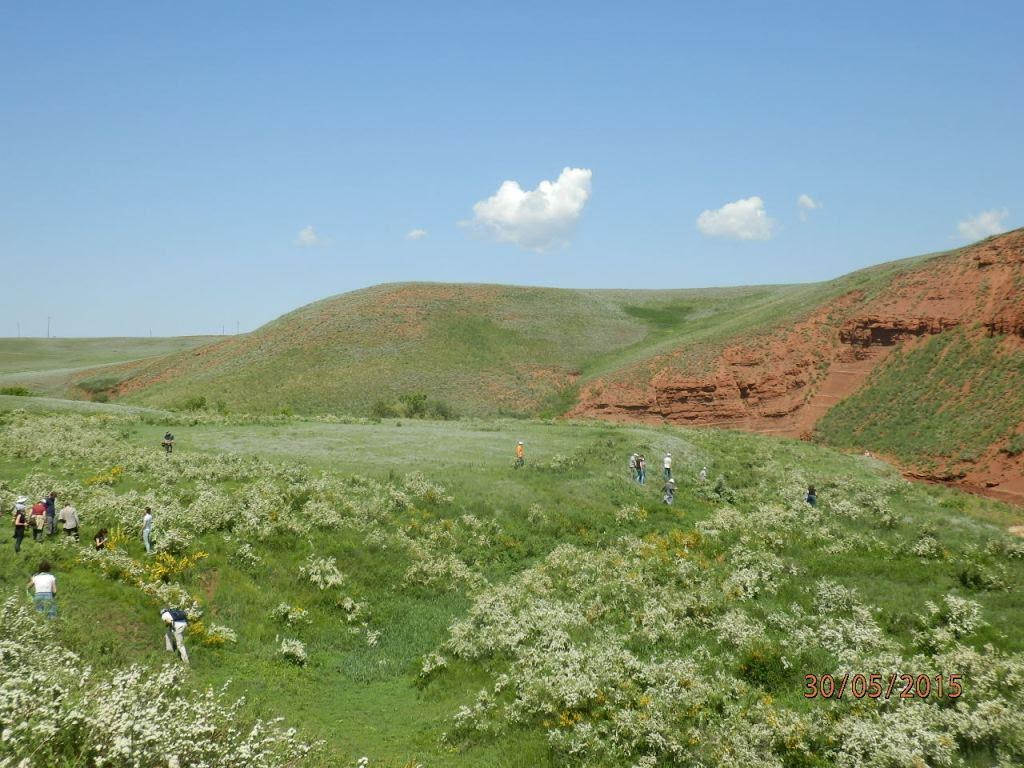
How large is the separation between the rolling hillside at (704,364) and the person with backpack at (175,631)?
152 ft

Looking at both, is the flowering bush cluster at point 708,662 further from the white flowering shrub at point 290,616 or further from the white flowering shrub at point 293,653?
the white flowering shrub at point 290,616

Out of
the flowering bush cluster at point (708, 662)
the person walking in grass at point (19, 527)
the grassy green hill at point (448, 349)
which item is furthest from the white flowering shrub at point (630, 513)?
the grassy green hill at point (448, 349)

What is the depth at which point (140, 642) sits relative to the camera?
17.1 meters

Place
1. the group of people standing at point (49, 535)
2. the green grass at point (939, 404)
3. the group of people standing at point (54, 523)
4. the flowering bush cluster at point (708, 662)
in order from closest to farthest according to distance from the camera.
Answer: the flowering bush cluster at point (708, 662), the group of people standing at point (49, 535), the group of people standing at point (54, 523), the green grass at point (939, 404)

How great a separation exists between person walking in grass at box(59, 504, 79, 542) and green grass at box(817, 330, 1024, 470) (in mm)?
55454

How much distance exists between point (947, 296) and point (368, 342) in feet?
230

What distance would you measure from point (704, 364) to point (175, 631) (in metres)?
69.0

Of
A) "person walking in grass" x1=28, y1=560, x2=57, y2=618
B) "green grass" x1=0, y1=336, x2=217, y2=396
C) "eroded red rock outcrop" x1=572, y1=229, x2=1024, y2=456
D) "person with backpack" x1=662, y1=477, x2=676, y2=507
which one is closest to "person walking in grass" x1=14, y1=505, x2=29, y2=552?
"person walking in grass" x1=28, y1=560, x2=57, y2=618

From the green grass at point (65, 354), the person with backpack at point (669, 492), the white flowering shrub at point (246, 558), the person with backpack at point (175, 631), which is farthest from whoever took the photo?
the green grass at point (65, 354)

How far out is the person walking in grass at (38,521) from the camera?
68.9ft

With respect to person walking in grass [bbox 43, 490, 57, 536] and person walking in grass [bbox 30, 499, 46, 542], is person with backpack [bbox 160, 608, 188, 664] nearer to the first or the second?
person walking in grass [bbox 30, 499, 46, 542]

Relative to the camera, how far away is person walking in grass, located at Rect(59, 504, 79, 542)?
69.7 feet

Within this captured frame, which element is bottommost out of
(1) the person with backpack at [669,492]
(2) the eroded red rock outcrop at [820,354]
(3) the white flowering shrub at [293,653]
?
(3) the white flowering shrub at [293,653]

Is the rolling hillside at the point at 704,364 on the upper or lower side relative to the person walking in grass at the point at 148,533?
upper
